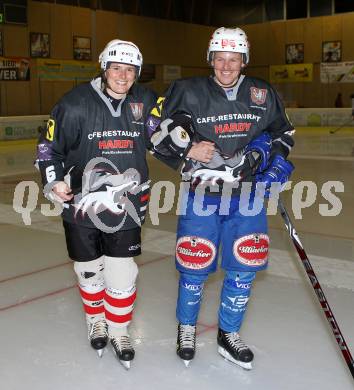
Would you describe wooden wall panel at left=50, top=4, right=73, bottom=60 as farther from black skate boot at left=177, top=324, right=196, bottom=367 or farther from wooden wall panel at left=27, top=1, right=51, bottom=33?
black skate boot at left=177, top=324, right=196, bottom=367

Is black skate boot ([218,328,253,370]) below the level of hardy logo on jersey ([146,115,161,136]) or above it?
below

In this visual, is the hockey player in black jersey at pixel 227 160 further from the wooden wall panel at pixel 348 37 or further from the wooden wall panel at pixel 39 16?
the wooden wall panel at pixel 348 37

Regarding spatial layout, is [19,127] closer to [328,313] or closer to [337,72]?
[337,72]

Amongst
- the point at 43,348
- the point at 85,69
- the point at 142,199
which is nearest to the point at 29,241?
the point at 43,348

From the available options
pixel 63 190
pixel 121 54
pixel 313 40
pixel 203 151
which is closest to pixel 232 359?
pixel 203 151

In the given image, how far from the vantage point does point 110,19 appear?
19234 mm

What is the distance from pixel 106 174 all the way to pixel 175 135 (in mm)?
344

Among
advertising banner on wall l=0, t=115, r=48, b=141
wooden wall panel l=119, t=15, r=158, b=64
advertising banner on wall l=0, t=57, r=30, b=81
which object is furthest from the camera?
wooden wall panel l=119, t=15, r=158, b=64

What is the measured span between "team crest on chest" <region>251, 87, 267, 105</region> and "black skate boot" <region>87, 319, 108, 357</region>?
123 centimetres

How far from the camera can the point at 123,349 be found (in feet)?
8.27

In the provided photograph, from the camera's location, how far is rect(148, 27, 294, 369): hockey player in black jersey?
2.40 m

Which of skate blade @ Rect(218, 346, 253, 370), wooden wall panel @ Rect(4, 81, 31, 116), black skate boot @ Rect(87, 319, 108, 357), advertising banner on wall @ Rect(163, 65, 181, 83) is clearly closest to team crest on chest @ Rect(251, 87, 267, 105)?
skate blade @ Rect(218, 346, 253, 370)

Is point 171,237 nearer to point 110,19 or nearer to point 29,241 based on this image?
point 29,241

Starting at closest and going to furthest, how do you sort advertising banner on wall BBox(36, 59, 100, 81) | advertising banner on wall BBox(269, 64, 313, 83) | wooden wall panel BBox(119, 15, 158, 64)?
advertising banner on wall BBox(36, 59, 100, 81), wooden wall panel BBox(119, 15, 158, 64), advertising banner on wall BBox(269, 64, 313, 83)
